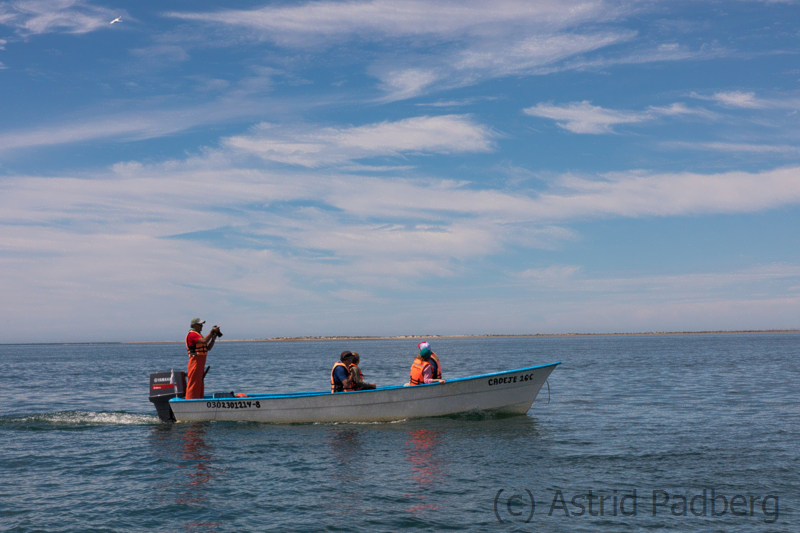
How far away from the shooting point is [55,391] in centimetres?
3419

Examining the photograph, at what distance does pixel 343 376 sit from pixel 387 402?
66.3 inches

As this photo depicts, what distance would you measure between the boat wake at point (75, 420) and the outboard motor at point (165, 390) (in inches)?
37.4

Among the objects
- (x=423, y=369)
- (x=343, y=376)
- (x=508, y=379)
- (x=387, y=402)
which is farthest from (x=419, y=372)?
(x=508, y=379)

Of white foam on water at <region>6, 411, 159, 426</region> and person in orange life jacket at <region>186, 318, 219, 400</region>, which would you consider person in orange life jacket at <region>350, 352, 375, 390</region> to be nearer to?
person in orange life jacket at <region>186, 318, 219, 400</region>

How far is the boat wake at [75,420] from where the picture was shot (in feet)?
66.5

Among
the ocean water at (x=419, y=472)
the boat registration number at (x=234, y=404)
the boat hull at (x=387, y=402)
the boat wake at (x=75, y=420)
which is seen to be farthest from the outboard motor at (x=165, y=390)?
the boat registration number at (x=234, y=404)

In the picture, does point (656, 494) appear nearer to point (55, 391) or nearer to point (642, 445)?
point (642, 445)

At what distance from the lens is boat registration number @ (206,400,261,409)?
19062mm

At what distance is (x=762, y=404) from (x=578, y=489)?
15.9 metres

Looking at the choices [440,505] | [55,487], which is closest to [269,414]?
[55,487]

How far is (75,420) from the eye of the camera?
20.9 meters

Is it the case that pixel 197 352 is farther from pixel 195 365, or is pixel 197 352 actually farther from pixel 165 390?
pixel 165 390

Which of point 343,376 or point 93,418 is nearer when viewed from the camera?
point 343,376

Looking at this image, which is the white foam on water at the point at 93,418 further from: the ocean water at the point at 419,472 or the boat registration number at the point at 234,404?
the boat registration number at the point at 234,404
